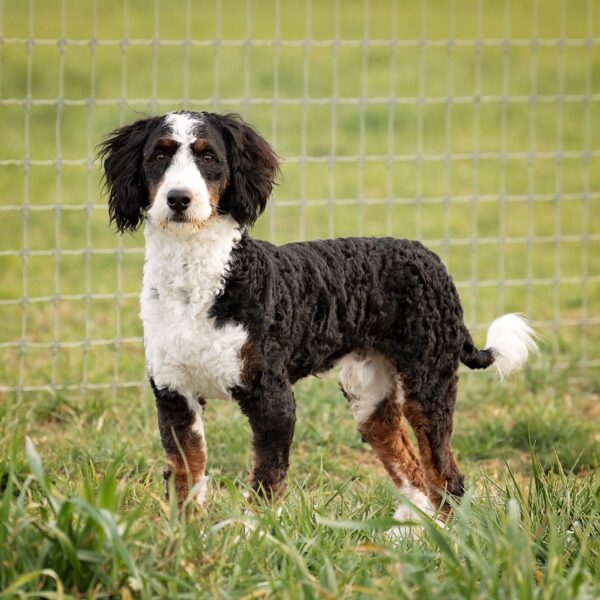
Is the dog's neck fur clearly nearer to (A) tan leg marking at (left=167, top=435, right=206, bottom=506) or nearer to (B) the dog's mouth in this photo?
(B) the dog's mouth

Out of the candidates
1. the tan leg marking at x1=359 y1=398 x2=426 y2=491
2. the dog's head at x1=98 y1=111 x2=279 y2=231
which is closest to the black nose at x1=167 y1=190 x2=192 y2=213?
the dog's head at x1=98 y1=111 x2=279 y2=231

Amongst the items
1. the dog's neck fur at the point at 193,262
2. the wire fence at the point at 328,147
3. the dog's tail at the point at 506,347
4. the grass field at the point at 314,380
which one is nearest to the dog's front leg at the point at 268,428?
the grass field at the point at 314,380

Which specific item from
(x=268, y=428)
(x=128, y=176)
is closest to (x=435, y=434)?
(x=268, y=428)

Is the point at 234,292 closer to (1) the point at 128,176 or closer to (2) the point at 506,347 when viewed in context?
(1) the point at 128,176

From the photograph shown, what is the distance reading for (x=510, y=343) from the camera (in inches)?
179

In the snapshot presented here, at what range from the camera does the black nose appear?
350 cm

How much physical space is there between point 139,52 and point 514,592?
12075mm

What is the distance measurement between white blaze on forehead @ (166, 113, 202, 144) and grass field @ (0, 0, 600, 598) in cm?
104

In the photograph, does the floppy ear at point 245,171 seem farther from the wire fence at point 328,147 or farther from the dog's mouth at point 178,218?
the wire fence at point 328,147

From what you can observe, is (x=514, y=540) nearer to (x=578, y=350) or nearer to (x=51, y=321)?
(x=578, y=350)

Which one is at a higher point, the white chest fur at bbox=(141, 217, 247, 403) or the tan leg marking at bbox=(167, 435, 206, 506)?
the white chest fur at bbox=(141, 217, 247, 403)

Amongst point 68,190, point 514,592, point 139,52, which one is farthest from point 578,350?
point 139,52

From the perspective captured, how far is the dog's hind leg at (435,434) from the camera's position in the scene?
4246mm

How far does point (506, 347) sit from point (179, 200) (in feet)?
5.26
